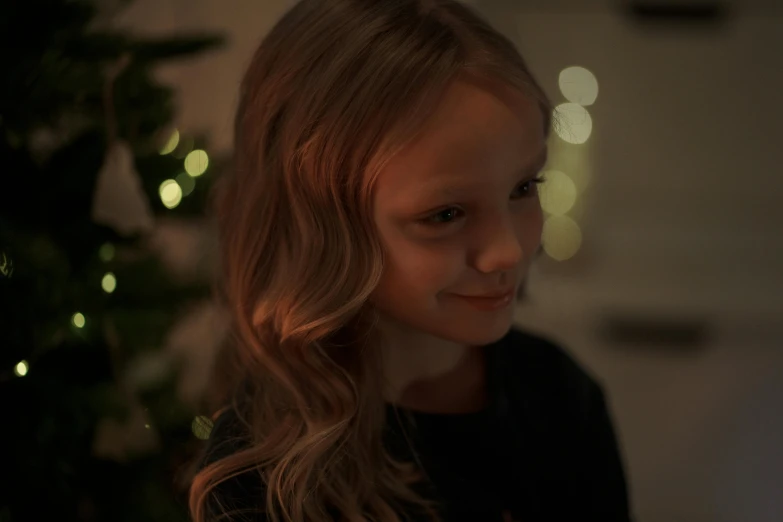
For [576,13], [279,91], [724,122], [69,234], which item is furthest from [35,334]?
[724,122]

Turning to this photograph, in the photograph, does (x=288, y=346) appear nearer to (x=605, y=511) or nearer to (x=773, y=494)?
(x=605, y=511)

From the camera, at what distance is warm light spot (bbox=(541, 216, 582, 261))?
1594 millimetres

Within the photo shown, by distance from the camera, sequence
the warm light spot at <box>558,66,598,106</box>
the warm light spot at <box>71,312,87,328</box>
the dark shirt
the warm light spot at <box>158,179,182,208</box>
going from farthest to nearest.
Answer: the warm light spot at <box>558,66,598,106</box> < the warm light spot at <box>158,179,182,208</box> < the warm light spot at <box>71,312,87,328</box> < the dark shirt

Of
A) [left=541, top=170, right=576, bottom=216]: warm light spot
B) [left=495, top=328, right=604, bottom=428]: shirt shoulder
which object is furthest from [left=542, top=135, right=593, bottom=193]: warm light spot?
[left=495, top=328, right=604, bottom=428]: shirt shoulder

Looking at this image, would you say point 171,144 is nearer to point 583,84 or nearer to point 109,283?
point 109,283

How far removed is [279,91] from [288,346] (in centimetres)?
21

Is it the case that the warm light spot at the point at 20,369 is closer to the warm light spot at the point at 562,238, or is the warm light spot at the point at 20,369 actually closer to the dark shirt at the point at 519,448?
the dark shirt at the point at 519,448

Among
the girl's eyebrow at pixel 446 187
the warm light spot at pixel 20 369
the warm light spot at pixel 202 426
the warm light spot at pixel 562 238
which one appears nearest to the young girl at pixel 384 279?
the girl's eyebrow at pixel 446 187

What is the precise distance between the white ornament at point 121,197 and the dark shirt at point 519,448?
1.01 feet

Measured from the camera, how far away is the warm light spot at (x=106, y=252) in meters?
0.80

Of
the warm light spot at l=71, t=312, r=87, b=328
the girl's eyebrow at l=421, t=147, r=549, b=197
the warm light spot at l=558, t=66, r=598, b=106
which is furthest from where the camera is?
the warm light spot at l=558, t=66, r=598, b=106

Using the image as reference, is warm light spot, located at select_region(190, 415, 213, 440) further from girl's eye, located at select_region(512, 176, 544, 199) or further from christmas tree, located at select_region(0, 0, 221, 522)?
girl's eye, located at select_region(512, 176, 544, 199)

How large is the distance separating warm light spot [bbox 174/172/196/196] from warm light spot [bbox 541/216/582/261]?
0.93m

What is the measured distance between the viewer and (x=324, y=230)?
570 millimetres
